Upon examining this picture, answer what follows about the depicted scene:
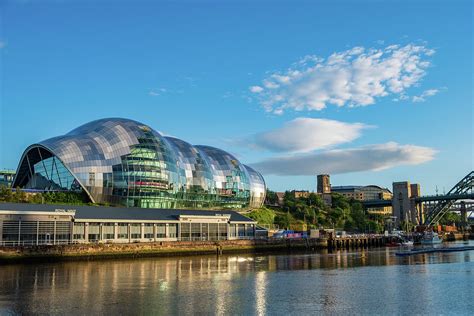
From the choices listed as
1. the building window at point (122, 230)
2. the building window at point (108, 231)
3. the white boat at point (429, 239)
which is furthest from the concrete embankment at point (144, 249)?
the white boat at point (429, 239)

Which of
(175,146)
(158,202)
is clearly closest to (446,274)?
(158,202)

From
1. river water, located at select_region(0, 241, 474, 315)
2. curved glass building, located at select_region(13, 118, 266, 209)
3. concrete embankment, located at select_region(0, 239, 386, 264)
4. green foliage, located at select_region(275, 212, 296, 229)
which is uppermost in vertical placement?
curved glass building, located at select_region(13, 118, 266, 209)

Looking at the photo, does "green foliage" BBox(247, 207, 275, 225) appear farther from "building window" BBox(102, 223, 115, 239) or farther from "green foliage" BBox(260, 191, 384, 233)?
"building window" BBox(102, 223, 115, 239)

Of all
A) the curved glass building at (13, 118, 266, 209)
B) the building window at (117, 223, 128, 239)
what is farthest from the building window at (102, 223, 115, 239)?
the curved glass building at (13, 118, 266, 209)

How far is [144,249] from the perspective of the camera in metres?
78.7

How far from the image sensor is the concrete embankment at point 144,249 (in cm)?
6600

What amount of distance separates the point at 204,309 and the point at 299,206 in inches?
5766

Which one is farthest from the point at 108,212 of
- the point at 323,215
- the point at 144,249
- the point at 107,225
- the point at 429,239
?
the point at 323,215

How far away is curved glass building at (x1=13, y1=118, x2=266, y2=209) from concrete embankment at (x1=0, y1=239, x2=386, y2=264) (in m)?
23.9

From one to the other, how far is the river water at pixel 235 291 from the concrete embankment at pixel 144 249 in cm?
929

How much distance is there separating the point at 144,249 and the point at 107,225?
777 centimetres

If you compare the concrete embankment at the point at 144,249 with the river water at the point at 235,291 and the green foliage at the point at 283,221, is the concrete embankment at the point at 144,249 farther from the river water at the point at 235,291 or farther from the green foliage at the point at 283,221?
the green foliage at the point at 283,221

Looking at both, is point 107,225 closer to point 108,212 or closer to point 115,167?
point 108,212

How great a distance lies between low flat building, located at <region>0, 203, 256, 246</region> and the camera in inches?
2776
